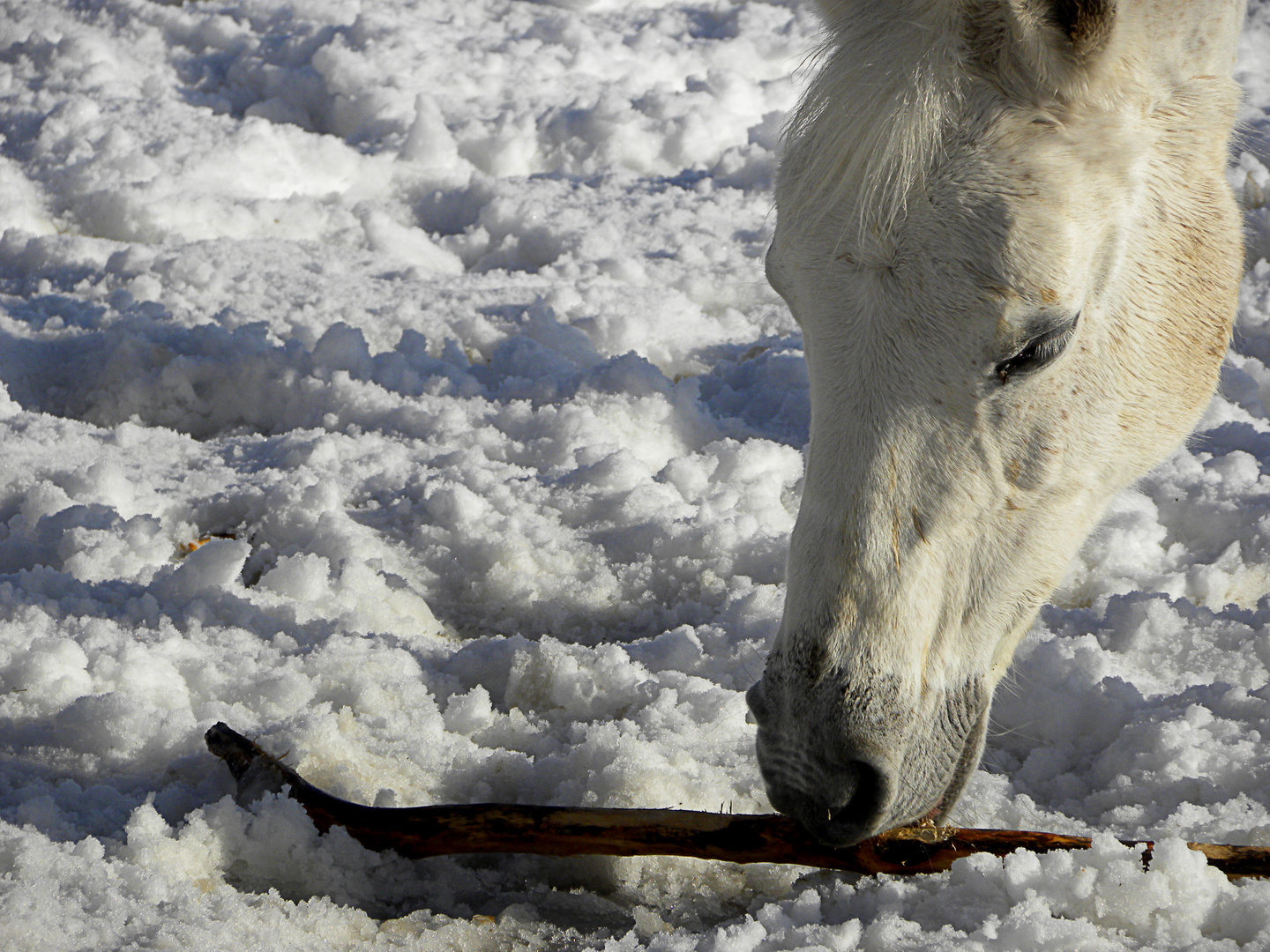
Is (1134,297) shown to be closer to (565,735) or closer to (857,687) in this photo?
(857,687)

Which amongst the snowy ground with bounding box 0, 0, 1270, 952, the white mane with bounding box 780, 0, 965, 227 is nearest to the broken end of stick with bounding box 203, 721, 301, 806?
the snowy ground with bounding box 0, 0, 1270, 952

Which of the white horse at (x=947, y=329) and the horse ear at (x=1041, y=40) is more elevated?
the horse ear at (x=1041, y=40)

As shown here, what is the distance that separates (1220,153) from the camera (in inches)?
70.6

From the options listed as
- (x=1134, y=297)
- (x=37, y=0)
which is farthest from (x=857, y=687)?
(x=37, y=0)

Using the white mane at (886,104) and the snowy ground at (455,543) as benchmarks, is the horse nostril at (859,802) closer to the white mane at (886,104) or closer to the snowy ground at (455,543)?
the snowy ground at (455,543)

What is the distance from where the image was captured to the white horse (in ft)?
4.81

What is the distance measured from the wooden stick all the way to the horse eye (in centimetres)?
74

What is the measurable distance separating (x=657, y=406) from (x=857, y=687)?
1.94m

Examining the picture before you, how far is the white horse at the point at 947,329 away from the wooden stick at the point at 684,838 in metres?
0.08

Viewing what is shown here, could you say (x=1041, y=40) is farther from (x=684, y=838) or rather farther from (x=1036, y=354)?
(x=684, y=838)

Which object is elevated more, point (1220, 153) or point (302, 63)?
point (1220, 153)

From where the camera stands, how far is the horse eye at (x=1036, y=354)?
1516 millimetres

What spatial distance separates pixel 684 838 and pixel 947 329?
0.89m

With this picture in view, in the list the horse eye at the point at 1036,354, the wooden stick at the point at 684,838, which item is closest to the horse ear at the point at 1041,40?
the horse eye at the point at 1036,354
